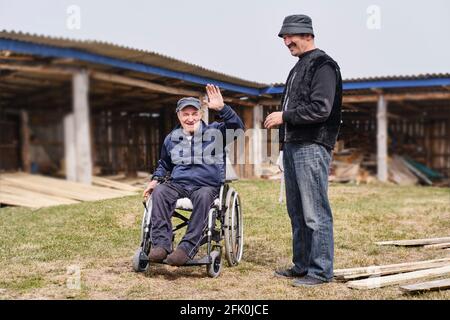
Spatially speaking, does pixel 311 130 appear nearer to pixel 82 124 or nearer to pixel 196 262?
pixel 196 262

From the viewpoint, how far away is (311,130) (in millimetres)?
3309

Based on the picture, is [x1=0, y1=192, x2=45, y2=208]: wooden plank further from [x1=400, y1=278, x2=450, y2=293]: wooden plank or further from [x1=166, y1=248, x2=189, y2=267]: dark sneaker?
[x1=400, y1=278, x2=450, y2=293]: wooden plank

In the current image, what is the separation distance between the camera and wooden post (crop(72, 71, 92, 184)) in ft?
6.98

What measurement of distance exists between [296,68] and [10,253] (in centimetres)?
284

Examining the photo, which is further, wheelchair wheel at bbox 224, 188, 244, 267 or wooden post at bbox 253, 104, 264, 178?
wooden post at bbox 253, 104, 264, 178

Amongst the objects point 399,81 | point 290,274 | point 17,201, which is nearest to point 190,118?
point 290,274

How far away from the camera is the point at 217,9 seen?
5520 millimetres

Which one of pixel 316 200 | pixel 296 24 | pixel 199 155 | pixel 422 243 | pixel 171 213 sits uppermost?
pixel 296 24

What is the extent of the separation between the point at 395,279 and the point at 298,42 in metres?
1.63

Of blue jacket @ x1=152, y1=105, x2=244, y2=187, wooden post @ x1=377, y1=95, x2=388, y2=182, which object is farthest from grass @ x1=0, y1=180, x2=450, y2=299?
wooden post @ x1=377, y1=95, x2=388, y2=182

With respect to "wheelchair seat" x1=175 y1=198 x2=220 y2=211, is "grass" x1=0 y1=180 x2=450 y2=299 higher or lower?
Result: lower

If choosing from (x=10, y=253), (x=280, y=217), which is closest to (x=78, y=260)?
(x=10, y=253)

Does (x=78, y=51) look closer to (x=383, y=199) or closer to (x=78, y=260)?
(x=78, y=260)

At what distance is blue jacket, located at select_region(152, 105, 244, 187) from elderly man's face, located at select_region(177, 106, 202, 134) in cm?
5
